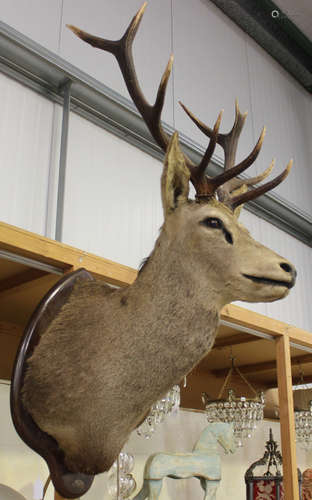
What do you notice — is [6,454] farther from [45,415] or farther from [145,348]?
[145,348]

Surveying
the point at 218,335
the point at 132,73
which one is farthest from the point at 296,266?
the point at 132,73

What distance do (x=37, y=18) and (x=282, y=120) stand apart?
246cm

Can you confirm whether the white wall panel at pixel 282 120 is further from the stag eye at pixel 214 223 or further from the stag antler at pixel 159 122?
the stag eye at pixel 214 223

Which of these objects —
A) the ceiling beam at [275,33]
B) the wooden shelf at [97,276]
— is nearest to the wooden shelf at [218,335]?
the wooden shelf at [97,276]

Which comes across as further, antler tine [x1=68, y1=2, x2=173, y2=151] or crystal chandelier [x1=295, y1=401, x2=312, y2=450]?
crystal chandelier [x1=295, y1=401, x2=312, y2=450]

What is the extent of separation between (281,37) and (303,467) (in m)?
3.35

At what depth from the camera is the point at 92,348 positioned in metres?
1.28

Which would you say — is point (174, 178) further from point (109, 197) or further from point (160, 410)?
point (109, 197)

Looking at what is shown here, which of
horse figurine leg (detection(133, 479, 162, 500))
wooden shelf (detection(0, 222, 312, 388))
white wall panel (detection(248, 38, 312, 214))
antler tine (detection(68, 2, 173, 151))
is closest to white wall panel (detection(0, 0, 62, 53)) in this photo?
antler tine (detection(68, 2, 173, 151))

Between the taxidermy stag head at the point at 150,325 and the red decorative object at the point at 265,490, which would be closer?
the taxidermy stag head at the point at 150,325

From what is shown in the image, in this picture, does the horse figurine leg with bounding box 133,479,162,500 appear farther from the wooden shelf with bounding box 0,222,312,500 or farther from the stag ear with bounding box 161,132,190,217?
the stag ear with bounding box 161,132,190,217

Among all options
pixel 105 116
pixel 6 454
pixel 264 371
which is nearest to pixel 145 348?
pixel 6 454

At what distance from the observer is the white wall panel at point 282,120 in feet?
14.0

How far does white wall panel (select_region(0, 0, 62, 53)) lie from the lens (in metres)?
2.53
